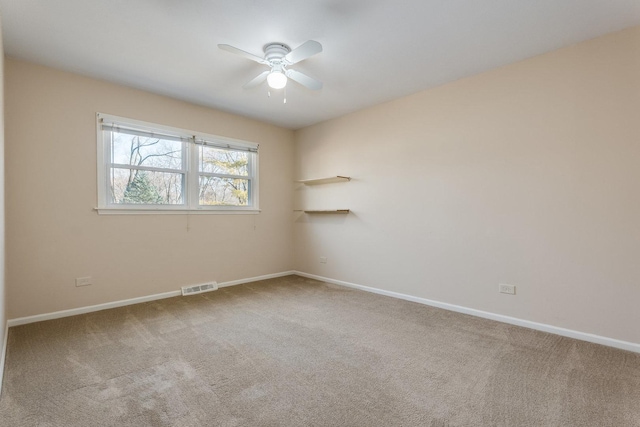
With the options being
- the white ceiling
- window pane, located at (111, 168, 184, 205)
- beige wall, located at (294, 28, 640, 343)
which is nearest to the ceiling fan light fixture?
the white ceiling

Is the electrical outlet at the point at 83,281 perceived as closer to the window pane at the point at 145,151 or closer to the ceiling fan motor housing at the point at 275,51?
the window pane at the point at 145,151

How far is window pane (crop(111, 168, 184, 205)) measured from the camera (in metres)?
3.56

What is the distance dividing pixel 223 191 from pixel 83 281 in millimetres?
2002

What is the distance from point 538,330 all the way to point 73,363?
12.9 ft

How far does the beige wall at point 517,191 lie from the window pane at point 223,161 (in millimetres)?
1714

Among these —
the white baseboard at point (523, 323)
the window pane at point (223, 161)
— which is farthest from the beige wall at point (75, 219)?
the white baseboard at point (523, 323)

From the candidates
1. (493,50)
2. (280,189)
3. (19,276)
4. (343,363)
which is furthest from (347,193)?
(19,276)

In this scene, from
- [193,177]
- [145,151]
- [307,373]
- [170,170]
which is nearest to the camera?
[307,373]

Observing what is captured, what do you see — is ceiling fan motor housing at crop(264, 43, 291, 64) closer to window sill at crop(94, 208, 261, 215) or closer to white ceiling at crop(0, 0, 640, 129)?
white ceiling at crop(0, 0, 640, 129)

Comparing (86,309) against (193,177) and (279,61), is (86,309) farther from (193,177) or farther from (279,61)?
(279,61)

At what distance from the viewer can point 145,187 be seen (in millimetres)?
3768

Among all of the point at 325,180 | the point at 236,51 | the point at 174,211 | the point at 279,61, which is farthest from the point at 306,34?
the point at 174,211

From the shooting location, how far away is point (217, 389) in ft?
6.22

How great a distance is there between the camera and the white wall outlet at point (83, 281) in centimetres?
326
